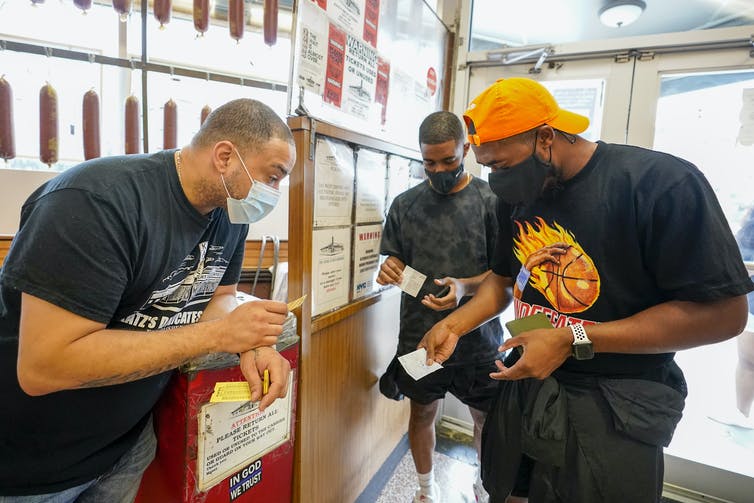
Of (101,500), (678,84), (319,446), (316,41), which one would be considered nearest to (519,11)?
(678,84)

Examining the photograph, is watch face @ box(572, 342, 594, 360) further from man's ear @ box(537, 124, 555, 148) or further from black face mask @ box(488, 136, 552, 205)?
man's ear @ box(537, 124, 555, 148)

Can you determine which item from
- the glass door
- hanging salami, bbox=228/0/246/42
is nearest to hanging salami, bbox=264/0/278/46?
hanging salami, bbox=228/0/246/42

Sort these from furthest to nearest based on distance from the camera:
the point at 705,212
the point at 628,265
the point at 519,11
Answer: the point at 519,11, the point at 628,265, the point at 705,212

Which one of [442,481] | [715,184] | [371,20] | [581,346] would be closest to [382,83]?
[371,20]

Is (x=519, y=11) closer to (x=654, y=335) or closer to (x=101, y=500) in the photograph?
(x=654, y=335)

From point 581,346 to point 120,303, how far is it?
3.35 feet

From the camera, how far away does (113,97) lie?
2461 mm

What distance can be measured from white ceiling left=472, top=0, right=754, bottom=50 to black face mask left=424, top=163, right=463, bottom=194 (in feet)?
3.62

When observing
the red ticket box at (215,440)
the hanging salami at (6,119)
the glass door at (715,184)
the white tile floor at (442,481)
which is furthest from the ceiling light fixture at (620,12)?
the hanging salami at (6,119)

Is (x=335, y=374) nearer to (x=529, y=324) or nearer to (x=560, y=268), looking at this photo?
(x=529, y=324)

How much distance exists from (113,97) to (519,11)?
2.53 m

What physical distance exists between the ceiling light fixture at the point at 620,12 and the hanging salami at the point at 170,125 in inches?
85.2

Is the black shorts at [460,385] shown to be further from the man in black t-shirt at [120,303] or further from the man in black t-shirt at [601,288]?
the man in black t-shirt at [120,303]

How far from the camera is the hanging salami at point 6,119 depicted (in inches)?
65.1
